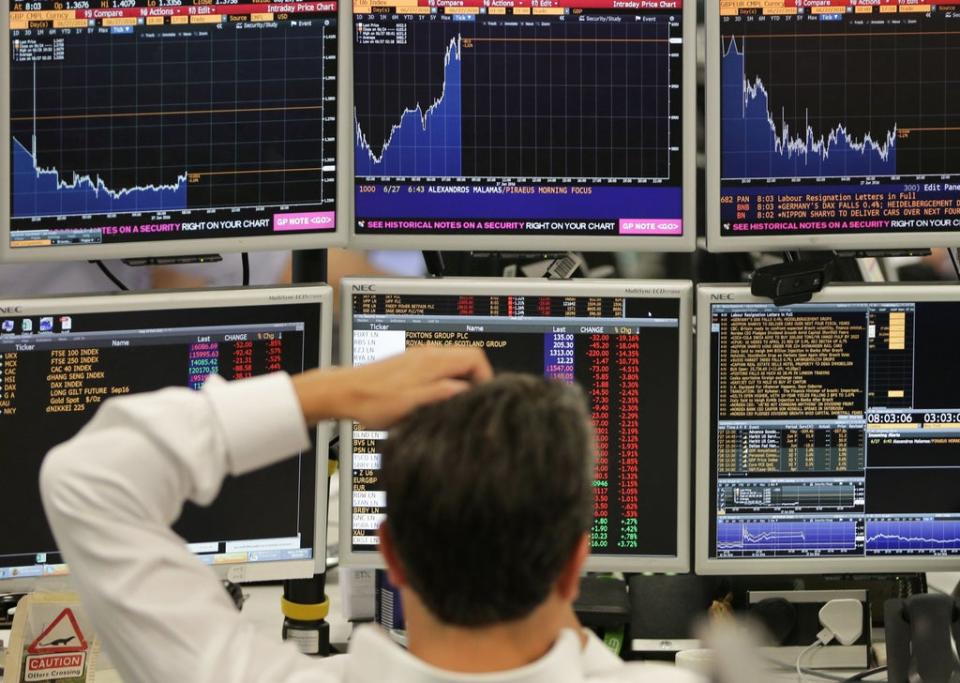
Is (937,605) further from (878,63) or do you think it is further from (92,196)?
(92,196)

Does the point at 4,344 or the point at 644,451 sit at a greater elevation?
the point at 4,344

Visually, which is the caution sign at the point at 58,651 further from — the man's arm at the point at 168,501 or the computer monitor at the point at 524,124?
the man's arm at the point at 168,501

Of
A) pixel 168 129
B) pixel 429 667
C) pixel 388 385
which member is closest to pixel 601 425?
pixel 168 129

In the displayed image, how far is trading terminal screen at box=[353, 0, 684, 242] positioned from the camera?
2.17m

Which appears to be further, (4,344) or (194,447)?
(4,344)

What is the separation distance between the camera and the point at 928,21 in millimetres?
2172

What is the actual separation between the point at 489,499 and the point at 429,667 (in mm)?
152

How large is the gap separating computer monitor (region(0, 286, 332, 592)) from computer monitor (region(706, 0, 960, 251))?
0.72 metres

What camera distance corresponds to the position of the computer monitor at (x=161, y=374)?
→ 7.09ft

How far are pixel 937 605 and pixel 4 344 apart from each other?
155 centimetres

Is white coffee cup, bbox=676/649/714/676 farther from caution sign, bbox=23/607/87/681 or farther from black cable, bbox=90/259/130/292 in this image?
black cable, bbox=90/259/130/292

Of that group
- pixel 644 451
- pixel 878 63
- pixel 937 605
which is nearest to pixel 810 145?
pixel 878 63

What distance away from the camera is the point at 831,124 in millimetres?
2188

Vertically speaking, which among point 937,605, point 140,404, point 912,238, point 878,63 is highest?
point 878,63
